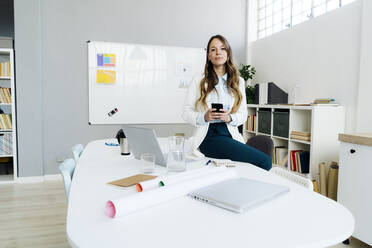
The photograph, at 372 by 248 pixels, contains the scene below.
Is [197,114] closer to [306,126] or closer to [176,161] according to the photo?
[176,161]

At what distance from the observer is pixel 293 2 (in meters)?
4.13

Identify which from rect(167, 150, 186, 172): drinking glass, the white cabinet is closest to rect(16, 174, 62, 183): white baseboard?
rect(167, 150, 186, 172): drinking glass

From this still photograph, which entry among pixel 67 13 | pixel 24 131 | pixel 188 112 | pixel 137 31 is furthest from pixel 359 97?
pixel 24 131

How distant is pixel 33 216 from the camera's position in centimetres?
282

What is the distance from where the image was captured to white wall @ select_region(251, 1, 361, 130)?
3.02 m

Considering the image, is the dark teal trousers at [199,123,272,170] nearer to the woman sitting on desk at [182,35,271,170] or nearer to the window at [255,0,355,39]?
the woman sitting on desk at [182,35,271,170]

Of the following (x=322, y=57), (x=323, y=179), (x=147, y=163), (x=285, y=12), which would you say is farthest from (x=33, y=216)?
(x=285, y=12)

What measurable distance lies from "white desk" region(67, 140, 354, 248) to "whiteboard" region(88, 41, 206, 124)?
3.41 m

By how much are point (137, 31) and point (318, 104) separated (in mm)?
2824

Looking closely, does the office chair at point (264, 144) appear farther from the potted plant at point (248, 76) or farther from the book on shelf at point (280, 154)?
the potted plant at point (248, 76)

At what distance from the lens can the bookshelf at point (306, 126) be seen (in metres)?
3.04

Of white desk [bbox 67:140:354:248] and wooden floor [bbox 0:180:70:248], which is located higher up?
white desk [bbox 67:140:354:248]

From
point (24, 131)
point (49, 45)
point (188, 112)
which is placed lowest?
point (24, 131)

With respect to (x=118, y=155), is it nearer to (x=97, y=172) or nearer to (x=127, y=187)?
(x=97, y=172)
